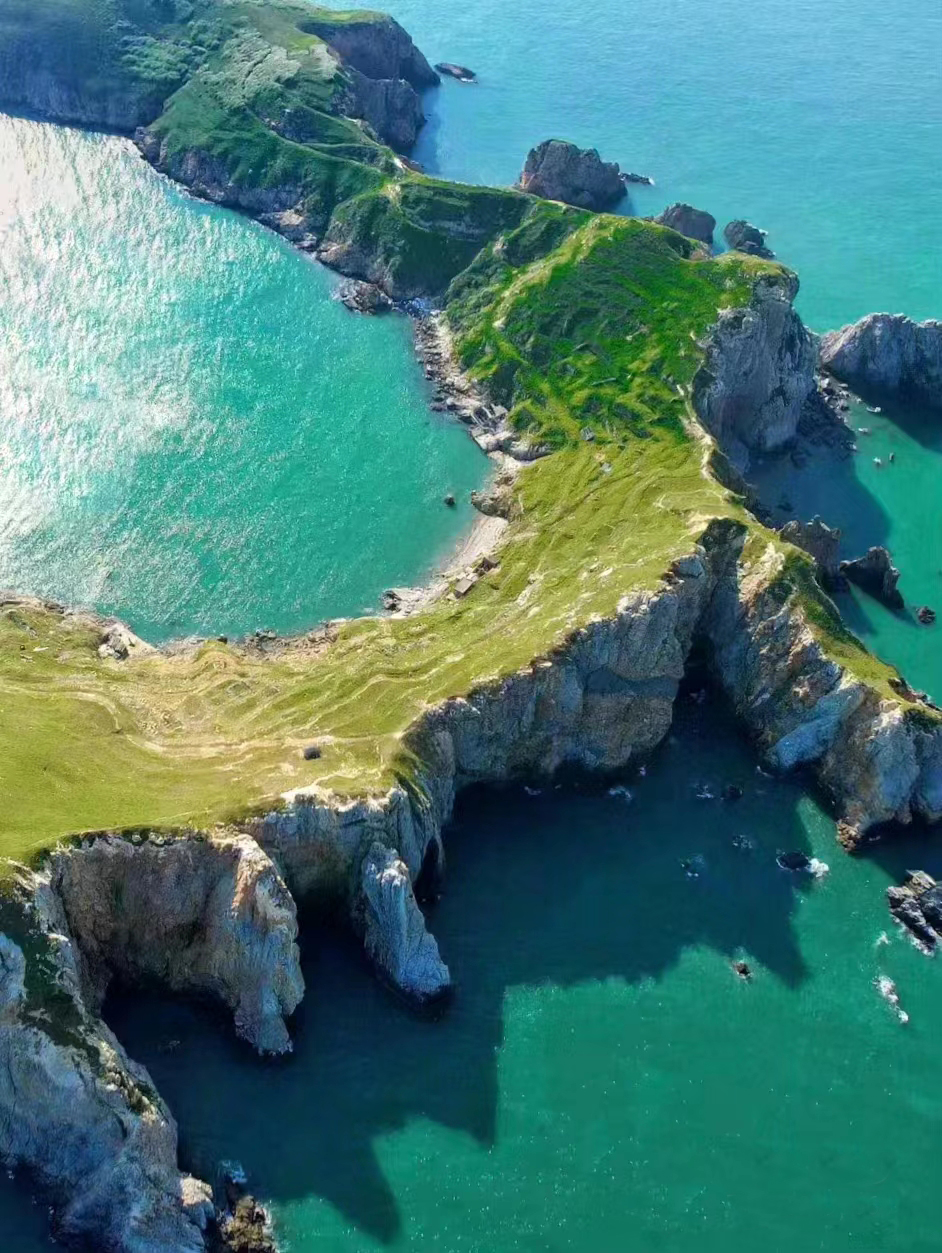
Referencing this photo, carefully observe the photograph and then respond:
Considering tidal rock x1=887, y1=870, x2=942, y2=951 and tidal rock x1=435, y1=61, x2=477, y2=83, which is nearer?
tidal rock x1=887, y1=870, x2=942, y2=951

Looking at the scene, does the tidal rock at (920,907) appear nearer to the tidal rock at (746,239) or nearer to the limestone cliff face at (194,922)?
the limestone cliff face at (194,922)

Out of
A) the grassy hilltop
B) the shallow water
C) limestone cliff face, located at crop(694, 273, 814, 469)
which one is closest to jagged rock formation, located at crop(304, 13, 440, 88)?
the grassy hilltop

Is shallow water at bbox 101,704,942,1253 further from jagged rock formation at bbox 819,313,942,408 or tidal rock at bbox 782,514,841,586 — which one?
jagged rock formation at bbox 819,313,942,408

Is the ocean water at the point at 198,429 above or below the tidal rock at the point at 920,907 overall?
below

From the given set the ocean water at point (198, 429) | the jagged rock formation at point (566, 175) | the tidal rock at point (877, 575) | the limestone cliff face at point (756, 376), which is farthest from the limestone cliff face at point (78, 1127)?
the jagged rock formation at point (566, 175)

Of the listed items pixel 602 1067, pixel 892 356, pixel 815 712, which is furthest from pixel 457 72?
pixel 602 1067

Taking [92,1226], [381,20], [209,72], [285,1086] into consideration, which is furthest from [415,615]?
[381,20]

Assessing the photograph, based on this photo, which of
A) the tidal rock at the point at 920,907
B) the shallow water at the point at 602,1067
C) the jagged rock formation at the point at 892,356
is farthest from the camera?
the jagged rock formation at the point at 892,356
